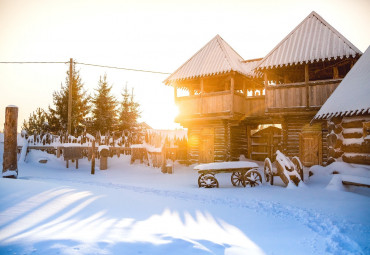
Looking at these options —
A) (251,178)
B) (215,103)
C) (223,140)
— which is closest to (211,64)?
(215,103)

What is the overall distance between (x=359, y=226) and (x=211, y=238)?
3.32m

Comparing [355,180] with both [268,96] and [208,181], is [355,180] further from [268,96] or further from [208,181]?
[268,96]

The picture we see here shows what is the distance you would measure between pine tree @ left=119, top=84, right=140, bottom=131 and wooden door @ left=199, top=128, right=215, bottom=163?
12952 millimetres

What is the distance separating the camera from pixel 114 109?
29922 millimetres

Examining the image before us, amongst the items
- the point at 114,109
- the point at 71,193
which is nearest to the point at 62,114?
the point at 114,109

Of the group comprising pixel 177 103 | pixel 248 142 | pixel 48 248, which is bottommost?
pixel 48 248

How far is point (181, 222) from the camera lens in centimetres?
547

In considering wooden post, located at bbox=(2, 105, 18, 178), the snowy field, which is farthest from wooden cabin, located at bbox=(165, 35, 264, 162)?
wooden post, located at bbox=(2, 105, 18, 178)

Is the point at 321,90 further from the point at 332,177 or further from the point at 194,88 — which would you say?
the point at 194,88

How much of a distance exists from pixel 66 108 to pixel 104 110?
3.74m

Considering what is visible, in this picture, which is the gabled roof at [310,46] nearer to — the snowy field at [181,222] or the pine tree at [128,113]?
the snowy field at [181,222]

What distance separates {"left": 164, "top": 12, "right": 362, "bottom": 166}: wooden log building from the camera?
1419 centimetres

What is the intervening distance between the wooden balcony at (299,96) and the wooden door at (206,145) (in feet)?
15.4

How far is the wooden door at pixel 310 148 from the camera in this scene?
49.2 feet
